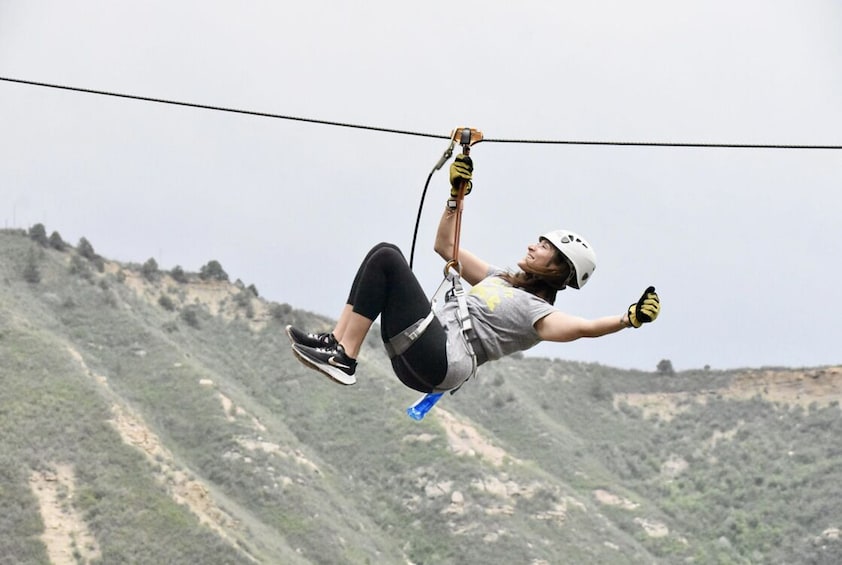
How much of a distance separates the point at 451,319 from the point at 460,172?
1.19 metres

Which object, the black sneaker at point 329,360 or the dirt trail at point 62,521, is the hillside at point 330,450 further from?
the black sneaker at point 329,360

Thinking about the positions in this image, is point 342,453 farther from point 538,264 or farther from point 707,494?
point 538,264

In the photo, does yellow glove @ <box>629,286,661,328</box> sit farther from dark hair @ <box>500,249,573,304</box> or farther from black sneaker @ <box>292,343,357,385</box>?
black sneaker @ <box>292,343,357,385</box>

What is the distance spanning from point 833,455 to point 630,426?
32.1ft

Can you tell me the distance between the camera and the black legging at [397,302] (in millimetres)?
8969

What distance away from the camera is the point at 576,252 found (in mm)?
9242

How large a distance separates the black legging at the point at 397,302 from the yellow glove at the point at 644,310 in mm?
1453

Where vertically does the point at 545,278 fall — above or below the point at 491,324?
above

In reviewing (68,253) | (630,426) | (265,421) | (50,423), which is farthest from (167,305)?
(630,426)

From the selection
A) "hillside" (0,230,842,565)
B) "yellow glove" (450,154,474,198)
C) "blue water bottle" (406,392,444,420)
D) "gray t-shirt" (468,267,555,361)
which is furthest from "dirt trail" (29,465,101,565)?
"gray t-shirt" (468,267,555,361)

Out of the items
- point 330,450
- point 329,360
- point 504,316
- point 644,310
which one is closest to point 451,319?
point 504,316

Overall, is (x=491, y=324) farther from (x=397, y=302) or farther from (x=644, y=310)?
(x=644, y=310)

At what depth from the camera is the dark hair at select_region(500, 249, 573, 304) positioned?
9352mm

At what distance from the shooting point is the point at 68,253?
5434cm
